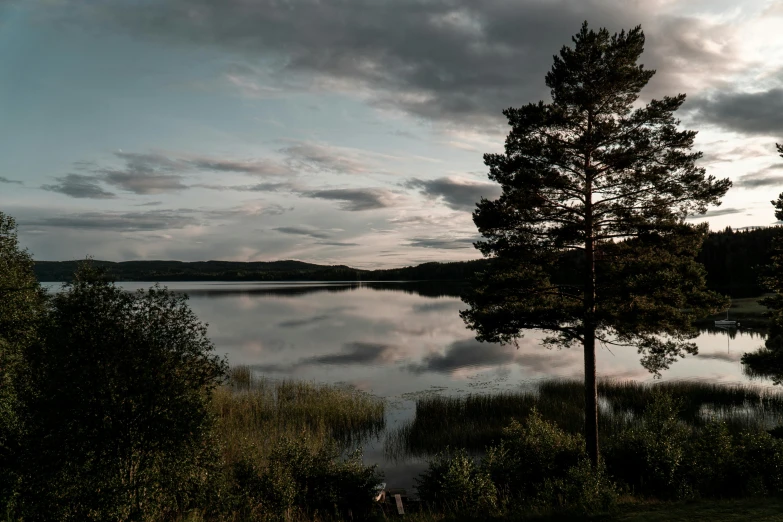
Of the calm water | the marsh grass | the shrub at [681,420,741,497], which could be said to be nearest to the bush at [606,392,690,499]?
the shrub at [681,420,741,497]

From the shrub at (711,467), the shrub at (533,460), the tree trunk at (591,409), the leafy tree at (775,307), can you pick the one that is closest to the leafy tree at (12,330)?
the shrub at (533,460)

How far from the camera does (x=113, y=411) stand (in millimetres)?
12445

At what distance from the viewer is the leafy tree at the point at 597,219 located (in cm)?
1761

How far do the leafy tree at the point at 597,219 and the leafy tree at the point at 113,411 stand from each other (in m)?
11.8

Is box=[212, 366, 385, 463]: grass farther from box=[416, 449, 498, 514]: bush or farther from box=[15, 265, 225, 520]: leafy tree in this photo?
box=[416, 449, 498, 514]: bush

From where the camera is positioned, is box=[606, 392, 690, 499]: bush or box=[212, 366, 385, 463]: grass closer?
box=[606, 392, 690, 499]: bush

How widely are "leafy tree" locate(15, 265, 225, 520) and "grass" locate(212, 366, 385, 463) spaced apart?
696cm

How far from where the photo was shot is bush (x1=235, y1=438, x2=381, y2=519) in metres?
15.1

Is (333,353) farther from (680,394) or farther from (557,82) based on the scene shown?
(557,82)

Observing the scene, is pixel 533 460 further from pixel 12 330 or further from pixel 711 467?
pixel 12 330

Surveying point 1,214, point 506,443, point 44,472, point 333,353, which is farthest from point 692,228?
point 333,353

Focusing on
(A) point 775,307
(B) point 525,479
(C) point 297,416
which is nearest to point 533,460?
(B) point 525,479

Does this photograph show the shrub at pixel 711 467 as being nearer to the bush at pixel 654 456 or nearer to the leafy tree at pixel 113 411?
the bush at pixel 654 456

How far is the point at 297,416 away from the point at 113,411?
51.4 ft
